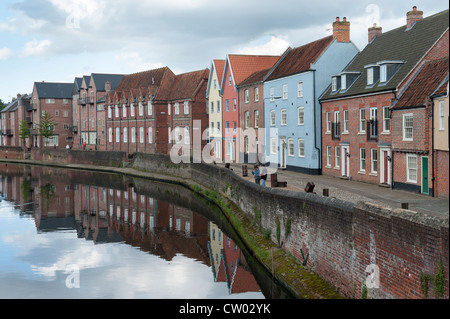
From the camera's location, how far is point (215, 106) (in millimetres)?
61938

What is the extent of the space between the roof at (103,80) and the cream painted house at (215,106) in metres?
34.8

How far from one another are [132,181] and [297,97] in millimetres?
23451

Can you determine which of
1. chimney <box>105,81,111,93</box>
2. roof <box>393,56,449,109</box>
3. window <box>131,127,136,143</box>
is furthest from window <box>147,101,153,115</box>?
roof <box>393,56,449,109</box>

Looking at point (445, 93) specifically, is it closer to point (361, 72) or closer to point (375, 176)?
point (375, 176)

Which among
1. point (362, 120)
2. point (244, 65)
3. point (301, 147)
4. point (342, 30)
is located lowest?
point (301, 147)

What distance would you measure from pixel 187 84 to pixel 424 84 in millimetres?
44039

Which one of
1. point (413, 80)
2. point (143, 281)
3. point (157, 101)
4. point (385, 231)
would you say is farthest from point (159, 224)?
point (157, 101)

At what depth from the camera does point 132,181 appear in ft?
192

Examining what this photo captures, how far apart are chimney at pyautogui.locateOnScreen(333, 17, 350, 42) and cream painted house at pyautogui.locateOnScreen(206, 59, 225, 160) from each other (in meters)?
20.5

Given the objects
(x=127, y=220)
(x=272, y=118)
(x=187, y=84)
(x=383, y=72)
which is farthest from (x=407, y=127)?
(x=187, y=84)

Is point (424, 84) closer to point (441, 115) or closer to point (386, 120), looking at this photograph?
point (441, 115)

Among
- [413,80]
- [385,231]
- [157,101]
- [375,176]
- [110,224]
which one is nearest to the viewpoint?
[385,231]

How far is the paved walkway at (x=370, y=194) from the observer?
24075 millimetres

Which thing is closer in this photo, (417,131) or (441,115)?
(441,115)
